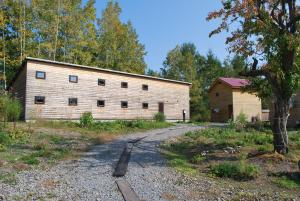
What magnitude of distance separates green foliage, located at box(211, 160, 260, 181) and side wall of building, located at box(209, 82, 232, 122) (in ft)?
94.0

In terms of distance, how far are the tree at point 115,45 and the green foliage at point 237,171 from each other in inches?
1396

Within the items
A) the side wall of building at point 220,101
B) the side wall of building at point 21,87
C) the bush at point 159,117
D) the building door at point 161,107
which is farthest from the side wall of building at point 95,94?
the side wall of building at point 220,101

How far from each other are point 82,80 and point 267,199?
22506 mm

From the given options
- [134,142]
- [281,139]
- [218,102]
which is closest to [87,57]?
[218,102]

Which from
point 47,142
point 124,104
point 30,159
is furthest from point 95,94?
point 30,159

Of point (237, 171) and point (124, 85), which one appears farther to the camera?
point (124, 85)

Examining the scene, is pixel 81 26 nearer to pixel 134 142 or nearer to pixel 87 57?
pixel 87 57

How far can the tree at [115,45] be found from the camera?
147 feet

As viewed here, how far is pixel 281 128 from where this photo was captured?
1356cm

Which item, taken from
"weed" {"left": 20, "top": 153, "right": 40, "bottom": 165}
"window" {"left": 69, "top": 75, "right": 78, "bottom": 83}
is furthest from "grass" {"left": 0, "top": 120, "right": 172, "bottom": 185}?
"window" {"left": 69, "top": 75, "right": 78, "bottom": 83}

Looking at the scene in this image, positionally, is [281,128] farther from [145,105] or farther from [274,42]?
[145,105]

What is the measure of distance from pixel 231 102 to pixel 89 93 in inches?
735

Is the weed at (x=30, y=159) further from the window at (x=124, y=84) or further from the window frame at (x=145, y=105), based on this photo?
the window frame at (x=145, y=105)

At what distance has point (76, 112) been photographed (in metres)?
27.2
